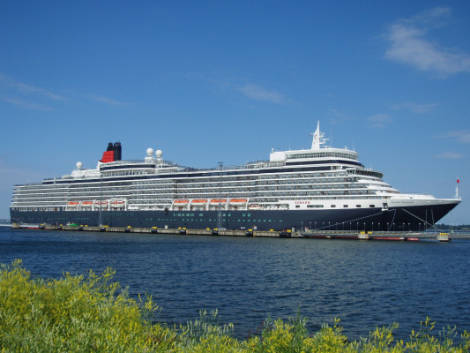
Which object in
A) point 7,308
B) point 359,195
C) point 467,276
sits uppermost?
point 359,195

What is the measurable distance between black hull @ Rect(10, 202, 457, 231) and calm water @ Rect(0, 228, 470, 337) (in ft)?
68.2

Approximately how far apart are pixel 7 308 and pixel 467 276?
39.5 meters

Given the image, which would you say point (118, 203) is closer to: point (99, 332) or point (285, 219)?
point (285, 219)

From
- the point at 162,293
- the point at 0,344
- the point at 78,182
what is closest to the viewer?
the point at 0,344

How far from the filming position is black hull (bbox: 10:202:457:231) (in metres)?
78.4

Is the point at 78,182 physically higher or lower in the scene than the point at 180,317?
higher

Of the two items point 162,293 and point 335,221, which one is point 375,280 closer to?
point 162,293

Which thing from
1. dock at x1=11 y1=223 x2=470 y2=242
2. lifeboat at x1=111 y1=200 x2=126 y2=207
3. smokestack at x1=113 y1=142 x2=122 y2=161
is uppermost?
smokestack at x1=113 y1=142 x2=122 y2=161

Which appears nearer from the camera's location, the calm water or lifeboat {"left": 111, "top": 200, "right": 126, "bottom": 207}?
the calm water

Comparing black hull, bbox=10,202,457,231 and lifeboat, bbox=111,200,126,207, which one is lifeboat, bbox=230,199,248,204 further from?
lifeboat, bbox=111,200,126,207

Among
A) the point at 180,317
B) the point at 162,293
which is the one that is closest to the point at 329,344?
the point at 180,317

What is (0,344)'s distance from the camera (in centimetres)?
1253

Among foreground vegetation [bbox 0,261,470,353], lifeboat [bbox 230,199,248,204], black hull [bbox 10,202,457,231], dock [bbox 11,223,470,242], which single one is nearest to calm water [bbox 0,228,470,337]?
foreground vegetation [bbox 0,261,470,353]

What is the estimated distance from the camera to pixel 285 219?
87.7 metres
